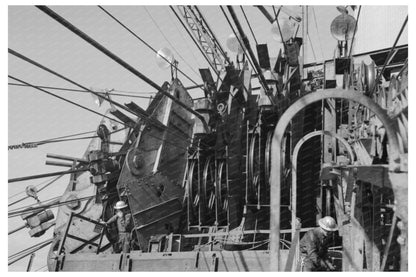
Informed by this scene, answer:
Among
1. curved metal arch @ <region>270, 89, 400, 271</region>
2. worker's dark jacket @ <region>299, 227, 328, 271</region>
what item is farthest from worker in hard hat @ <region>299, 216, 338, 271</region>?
curved metal arch @ <region>270, 89, 400, 271</region>

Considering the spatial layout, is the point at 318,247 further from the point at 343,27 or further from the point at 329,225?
the point at 343,27

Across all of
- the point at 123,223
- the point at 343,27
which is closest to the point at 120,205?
the point at 123,223

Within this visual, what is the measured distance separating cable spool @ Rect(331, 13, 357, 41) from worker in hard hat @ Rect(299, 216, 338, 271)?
17.7ft

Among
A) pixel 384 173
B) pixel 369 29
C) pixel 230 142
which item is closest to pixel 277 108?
pixel 230 142

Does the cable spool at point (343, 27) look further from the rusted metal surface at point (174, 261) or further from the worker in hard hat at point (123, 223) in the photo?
the worker in hard hat at point (123, 223)

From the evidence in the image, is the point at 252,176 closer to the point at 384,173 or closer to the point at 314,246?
the point at 314,246

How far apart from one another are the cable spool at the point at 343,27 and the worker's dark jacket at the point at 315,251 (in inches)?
217

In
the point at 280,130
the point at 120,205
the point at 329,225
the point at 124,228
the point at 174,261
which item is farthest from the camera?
the point at 124,228

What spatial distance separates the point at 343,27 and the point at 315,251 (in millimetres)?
5917

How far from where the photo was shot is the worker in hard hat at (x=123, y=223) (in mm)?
10453

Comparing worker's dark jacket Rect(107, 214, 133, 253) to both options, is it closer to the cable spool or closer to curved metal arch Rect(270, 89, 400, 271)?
the cable spool

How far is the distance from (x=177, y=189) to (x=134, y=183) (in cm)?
146

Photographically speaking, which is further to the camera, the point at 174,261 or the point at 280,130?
the point at 174,261

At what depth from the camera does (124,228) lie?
35.1ft
